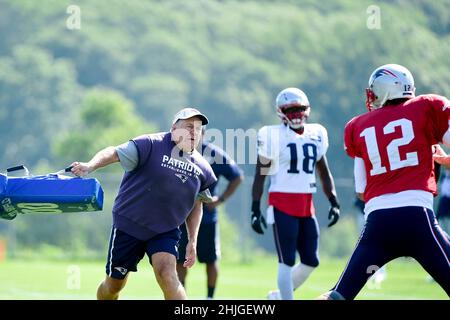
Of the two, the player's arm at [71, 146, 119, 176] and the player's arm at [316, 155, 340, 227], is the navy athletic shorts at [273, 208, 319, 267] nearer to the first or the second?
the player's arm at [316, 155, 340, 227]

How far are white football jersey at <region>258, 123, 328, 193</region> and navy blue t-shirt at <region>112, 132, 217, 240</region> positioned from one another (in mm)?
1663

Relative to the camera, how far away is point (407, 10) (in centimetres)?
3888

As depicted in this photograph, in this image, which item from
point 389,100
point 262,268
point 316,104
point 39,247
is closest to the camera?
point 389,100

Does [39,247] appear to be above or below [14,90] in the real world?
below

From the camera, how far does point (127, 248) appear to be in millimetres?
7156

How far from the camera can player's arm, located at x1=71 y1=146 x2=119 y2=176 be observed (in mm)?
6412

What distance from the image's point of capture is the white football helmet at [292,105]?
8.69 metres

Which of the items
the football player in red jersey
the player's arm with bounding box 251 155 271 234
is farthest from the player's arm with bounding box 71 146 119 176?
the player's arm with bounding box 251 155 271 234

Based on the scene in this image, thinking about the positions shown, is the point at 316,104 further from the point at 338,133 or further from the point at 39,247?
the point at 39,247

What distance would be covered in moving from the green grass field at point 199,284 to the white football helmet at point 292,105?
118 inches

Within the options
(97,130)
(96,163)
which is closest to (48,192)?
(96,163)

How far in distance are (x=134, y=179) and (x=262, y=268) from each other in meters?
12.1
